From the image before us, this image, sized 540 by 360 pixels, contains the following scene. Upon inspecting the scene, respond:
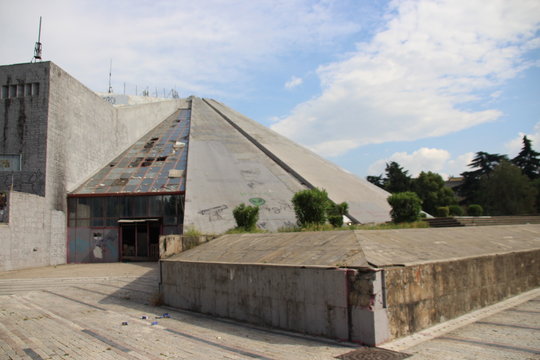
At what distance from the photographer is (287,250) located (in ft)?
32.9

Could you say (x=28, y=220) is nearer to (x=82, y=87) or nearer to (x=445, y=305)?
(x=82, y=87)

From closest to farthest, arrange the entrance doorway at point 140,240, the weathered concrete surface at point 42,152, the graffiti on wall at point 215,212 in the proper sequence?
the graffiti on wall at point 215,212 < the weathered concrete surface at point 42,152 < the entrance doorway at point 140,240

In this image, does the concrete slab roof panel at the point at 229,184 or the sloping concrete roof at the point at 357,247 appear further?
the concrete slab roof panel at the point at 229,184

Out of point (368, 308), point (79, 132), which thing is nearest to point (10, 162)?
point (79, 132)

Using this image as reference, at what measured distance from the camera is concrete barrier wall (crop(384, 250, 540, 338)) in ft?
24.5

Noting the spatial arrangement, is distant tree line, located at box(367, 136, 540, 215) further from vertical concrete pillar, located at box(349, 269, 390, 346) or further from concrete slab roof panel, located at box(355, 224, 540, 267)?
vertical concrete pillar, located at box(349, 269, 390, 346)

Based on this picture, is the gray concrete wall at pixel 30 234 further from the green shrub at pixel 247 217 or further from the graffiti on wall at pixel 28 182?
the green shrub at pixel 247 217

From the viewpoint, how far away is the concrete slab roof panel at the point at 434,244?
851 cm

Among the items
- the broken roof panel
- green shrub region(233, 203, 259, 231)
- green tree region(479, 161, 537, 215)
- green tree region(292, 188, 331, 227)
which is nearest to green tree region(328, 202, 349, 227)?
green tree region(292, 188, 331, 227)

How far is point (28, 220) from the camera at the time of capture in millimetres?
20500

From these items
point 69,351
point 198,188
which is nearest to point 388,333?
point 69,351

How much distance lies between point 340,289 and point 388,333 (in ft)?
3.59

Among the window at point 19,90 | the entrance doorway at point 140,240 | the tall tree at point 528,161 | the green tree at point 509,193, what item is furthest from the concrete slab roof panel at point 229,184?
the tall tree at point 528,161

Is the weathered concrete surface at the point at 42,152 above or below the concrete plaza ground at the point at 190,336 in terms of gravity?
above
